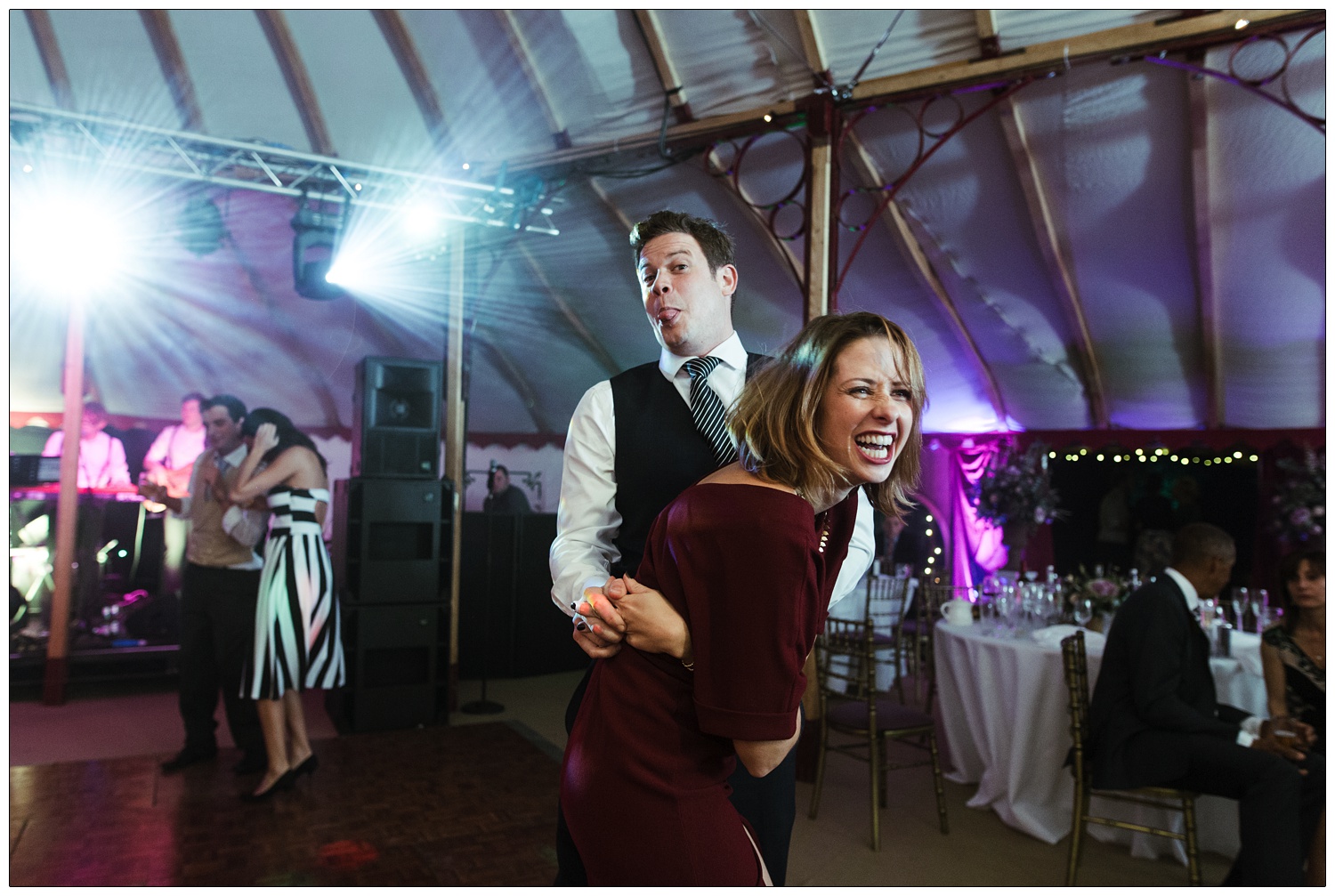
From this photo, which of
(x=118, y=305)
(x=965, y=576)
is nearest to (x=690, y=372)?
(x=965, y=576)

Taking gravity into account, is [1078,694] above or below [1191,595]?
below

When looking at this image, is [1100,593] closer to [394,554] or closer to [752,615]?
[752,615]

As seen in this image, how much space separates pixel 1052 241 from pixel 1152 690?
423 cm

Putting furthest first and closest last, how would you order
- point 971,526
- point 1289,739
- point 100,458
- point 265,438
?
point 971,526, point 100,458, point 265,438, point 1289,739

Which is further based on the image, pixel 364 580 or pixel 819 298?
pixel 364 580

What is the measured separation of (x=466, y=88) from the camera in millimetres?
6637

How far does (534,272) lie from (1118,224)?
5.02m

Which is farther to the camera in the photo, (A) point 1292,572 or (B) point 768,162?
(B) point 768,162

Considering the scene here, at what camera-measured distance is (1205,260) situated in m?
6.11

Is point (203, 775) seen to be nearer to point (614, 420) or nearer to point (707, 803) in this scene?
point (614, 420)

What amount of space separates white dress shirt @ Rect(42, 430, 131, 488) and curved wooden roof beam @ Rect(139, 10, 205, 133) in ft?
8.85

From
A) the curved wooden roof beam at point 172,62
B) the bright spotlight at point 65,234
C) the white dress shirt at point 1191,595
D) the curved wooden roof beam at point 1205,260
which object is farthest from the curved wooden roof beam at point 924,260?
the bright spotlight at point 65,234

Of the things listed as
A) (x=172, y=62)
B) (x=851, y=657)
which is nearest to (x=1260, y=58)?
(x=851, y=657)

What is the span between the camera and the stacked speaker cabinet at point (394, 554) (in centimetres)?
509
